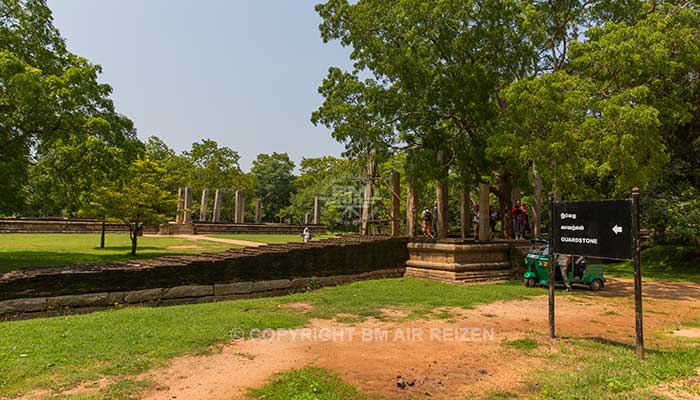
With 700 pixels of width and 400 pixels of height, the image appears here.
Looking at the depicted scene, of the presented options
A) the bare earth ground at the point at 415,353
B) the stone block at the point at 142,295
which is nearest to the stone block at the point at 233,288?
the stone block at the point at 142,295

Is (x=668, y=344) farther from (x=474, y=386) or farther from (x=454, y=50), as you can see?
(x=454, y=50)

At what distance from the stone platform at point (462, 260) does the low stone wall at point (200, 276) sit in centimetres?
73

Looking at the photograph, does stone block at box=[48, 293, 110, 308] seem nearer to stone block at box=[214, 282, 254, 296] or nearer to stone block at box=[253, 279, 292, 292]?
stone block at box=[214, 282, 254, 296]

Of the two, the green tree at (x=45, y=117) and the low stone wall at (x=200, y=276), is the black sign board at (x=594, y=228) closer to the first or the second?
the low stone wall at (x=200, y=276)

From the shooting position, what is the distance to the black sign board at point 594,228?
5.86 metres

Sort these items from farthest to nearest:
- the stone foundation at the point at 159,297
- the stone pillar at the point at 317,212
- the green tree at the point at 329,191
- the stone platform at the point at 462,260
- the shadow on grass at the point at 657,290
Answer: the stone pillar at the point at 317,212 < the green tree at the point at 329,191 < the stone platform at the point at 462,260 < the shadow on grass at the point at 657,290 < the stone foundation at the point at 159,297

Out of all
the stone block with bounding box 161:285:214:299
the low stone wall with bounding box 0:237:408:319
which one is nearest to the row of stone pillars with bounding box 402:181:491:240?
the low stone wall with bounding box 0:237:408:319

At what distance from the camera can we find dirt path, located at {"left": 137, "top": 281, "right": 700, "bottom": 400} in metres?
4.67

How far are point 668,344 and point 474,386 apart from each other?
383cm

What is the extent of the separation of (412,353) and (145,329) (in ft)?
13.0

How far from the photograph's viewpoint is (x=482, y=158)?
14703 millimetres

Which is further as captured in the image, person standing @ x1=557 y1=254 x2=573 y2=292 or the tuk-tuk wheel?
the tuk-tuk wheel

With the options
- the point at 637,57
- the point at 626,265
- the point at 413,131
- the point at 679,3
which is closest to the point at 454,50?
the point at 413,131

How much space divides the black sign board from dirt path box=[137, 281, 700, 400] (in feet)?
4.95
